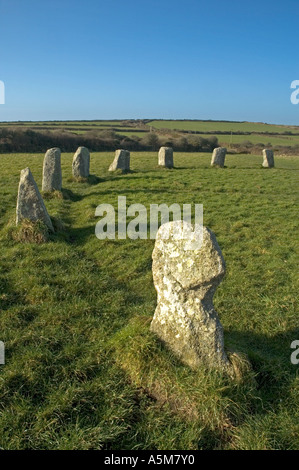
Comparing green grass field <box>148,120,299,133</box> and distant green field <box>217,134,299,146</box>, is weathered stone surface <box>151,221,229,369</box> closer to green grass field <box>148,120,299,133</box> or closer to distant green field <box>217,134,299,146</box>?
distant green field <box>217,134,299,146</box>

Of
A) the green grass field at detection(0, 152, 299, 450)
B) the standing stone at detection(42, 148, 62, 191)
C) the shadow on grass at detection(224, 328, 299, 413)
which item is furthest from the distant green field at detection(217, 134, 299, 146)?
the shadow on grass at detection(224, 328, 299, 413)

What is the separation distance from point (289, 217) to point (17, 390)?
10.9 meters

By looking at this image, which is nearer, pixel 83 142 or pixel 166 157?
pixel 166 157

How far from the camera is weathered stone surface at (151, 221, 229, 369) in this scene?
4238mm

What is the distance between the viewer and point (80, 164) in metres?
17.5

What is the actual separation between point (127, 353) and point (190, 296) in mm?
1114

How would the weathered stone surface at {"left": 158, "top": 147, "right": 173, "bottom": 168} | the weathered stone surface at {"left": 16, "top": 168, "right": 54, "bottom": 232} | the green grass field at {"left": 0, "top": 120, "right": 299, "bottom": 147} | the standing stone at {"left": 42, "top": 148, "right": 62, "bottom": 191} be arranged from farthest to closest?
the green grass field at {"left": 0, "top": 120, "right": 299, "bottom": 147} → the weathered stone surface at {"left": 158, "top": 147, "right": 173, "bottom": 168} → the standing stone at {"left": 42, "top": 148, "right": 62, "bottom": 191} → the weathered stone surface at {"left": 16, "top": 168, "right": 54, "bottom": 232}

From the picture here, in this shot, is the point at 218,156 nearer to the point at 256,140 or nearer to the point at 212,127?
the point at 256,140

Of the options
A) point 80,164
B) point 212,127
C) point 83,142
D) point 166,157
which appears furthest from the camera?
point 212,127

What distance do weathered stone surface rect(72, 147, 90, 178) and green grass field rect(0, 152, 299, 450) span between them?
775 cm

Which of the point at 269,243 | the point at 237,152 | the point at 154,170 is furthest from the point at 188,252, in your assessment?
the point at 237,152

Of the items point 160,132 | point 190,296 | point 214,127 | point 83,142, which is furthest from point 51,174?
point 214,127

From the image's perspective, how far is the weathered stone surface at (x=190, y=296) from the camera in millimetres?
4238

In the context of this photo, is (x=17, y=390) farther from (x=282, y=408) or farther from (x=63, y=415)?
(x=282, y=408)
